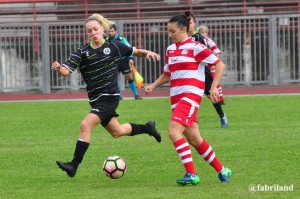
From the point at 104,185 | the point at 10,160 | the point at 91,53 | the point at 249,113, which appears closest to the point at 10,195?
the point at 104,185

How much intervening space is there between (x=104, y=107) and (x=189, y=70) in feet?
4.57

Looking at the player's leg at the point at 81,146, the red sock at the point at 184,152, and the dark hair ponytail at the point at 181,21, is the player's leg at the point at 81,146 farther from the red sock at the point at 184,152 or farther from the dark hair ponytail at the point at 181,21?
the dark hair ponytail at the point at 181,21

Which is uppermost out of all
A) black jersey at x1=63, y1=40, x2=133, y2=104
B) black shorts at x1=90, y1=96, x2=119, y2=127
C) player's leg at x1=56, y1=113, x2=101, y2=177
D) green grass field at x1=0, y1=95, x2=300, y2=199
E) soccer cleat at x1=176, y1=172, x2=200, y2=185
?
black jersey at x1=63, y1=40, x2=133, y2=104

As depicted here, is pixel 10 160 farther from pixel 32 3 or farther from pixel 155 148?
pixel 32 3

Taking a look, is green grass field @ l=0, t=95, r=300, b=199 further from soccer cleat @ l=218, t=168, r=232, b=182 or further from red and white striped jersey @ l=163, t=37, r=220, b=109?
red and white striped jersey @ l=163, t=37, r=220, b=109

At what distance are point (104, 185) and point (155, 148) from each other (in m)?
3.53

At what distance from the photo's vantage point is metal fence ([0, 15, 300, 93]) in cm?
2941

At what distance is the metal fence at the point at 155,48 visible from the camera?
29406mm

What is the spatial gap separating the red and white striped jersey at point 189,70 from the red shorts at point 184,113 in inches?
2.2

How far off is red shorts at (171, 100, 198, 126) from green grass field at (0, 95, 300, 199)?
71 centimetres

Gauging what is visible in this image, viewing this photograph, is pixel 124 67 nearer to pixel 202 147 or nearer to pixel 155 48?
pixel 155 48

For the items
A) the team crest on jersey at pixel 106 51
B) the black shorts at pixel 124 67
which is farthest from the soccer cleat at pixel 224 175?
the black shorts at pixel 124 67

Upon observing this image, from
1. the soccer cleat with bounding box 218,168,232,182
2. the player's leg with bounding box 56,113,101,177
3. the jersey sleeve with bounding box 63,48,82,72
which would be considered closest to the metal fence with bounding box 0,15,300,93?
the jersey sleeve with bounding box 63,48,82,72

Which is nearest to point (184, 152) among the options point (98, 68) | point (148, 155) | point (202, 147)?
point (202, 147)
